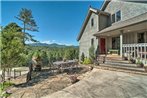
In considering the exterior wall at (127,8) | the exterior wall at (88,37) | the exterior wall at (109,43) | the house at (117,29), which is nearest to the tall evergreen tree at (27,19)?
the exterior wall at (88,37)

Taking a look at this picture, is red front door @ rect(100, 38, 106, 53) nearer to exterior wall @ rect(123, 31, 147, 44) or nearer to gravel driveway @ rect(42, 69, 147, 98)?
exterior wall @ rect(123, 31, 147, 44)

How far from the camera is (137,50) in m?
10.7

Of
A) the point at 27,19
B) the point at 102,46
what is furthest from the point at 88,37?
the point at 27,19

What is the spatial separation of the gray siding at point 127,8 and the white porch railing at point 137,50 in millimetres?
4117

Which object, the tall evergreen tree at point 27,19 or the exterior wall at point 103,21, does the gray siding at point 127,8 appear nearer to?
the exterior wall at point 103,21

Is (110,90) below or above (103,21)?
below

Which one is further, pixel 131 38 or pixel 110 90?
pixel 131 38

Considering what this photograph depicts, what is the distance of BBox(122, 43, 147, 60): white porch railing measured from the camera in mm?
9969

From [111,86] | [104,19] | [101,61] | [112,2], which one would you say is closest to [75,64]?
[101,61]

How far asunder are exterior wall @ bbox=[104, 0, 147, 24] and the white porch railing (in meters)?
4.12

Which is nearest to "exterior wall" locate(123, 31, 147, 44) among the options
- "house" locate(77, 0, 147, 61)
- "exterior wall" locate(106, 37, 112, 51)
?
"house" locate(77, 0, 147, 61)

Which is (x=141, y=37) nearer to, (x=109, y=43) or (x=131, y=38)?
(x=131, y=38)

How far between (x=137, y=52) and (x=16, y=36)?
9955mm

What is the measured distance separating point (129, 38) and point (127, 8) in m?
3.35
